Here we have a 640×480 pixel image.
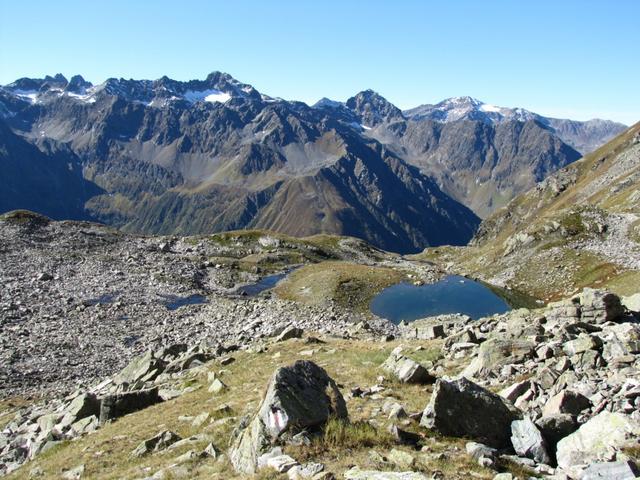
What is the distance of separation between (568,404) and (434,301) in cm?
6223

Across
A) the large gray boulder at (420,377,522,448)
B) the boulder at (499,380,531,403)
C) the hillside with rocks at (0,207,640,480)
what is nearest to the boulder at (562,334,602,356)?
the hillside with rocks at (0,207,640,480)

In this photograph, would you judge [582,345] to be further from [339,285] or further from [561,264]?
[561,264]

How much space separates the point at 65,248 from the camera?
84938 mm

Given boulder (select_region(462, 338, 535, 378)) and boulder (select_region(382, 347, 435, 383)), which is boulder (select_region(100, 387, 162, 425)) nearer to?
boulder (select_region(382, 347, 435, 383))

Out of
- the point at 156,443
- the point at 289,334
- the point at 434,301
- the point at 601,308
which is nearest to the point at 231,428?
the point at 156,443

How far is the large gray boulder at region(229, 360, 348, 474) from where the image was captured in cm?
1369

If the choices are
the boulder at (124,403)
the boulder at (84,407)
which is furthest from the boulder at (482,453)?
the boulder at (84,407)

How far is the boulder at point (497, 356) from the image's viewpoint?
21.8 m

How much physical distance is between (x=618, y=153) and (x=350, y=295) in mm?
167834

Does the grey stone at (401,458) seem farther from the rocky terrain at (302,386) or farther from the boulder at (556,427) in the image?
the boulder at (556,427)

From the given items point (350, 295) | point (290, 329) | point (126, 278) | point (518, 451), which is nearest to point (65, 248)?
point (126, 278)

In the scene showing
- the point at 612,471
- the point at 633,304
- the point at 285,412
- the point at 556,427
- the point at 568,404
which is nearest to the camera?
the point at 612,471

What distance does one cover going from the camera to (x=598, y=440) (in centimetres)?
1251

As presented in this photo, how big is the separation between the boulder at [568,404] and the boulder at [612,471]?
169 inches
